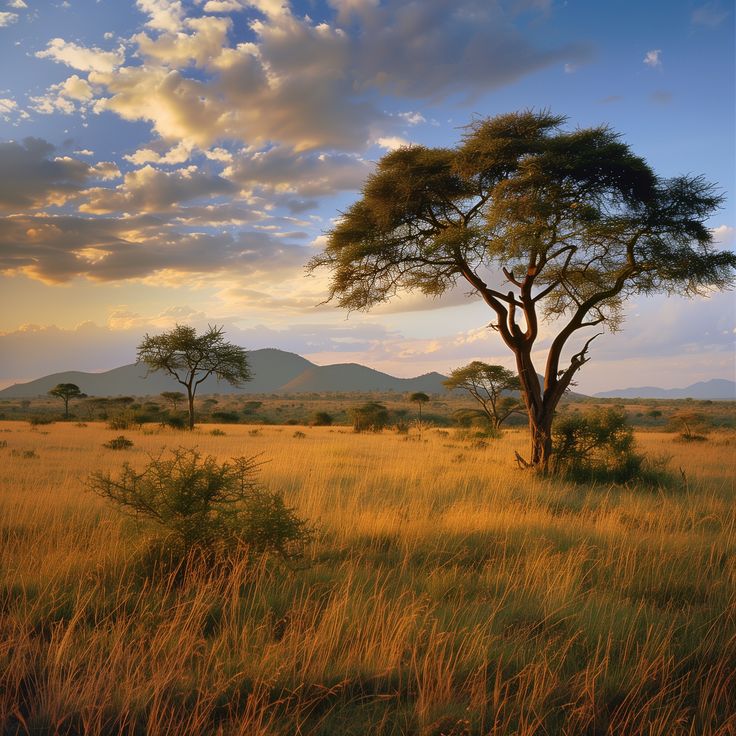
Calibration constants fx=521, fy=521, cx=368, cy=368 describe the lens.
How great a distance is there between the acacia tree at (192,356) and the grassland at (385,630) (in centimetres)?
2911

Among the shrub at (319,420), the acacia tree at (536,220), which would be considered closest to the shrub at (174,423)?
the shrub at (319,420)

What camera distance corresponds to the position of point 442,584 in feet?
15.7

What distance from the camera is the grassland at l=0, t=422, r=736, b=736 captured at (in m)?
2.97

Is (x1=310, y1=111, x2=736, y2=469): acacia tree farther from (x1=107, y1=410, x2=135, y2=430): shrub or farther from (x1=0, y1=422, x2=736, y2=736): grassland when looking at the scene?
(x1=107, y1=410, x2=135, y2=430): shrub

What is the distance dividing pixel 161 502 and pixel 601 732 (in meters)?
4.62

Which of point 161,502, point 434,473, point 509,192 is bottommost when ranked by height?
point 434,473

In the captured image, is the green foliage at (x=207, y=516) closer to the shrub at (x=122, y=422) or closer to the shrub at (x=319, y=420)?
the shrub at (x=122, y=422)

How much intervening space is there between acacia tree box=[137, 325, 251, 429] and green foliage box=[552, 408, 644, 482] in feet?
87.2

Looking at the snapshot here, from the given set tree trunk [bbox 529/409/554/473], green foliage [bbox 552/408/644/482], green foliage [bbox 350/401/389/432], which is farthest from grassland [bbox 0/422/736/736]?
green foliage [bbox 350/401/389/432]

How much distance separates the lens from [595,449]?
1381 cm

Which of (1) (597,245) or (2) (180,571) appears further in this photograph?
(1) (597,245)

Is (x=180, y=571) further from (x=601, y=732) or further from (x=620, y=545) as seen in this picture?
(x=620, y=545)

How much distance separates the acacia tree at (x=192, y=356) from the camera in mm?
35438

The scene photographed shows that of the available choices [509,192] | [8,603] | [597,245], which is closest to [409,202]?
[509,192]
